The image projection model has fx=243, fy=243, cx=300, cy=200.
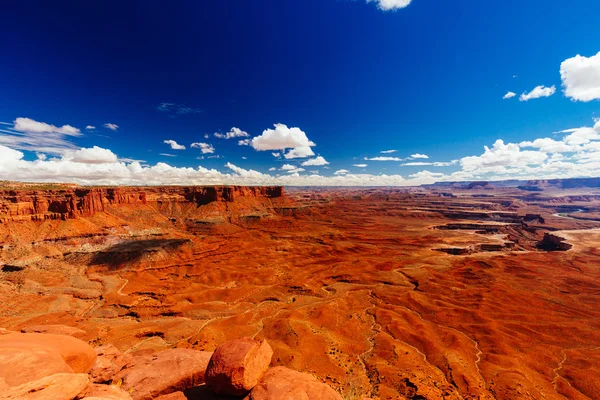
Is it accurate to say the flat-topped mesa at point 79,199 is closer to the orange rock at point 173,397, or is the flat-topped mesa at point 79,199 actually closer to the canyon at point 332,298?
the canyon at point 332,298

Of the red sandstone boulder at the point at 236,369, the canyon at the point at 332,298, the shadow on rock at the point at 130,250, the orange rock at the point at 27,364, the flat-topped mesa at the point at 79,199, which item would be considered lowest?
the canyon at the point at 332,298

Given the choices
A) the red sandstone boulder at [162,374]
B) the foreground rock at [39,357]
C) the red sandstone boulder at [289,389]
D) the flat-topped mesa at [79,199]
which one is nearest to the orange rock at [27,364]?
the foreground rock at [39,357]

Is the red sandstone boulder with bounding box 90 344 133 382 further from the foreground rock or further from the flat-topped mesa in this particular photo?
the flat-topped mesa

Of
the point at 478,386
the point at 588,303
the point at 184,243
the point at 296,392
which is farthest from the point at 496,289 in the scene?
the point at 184,243

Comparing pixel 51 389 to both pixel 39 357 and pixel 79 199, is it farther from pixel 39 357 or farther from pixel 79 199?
pixel 79 199

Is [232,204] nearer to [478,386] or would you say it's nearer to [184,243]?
[184,243]

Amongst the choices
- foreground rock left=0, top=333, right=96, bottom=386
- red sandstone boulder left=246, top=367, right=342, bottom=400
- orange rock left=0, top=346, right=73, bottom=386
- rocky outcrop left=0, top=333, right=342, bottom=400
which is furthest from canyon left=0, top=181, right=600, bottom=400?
orange rock left=0, top=346, right=73, bottom=386
